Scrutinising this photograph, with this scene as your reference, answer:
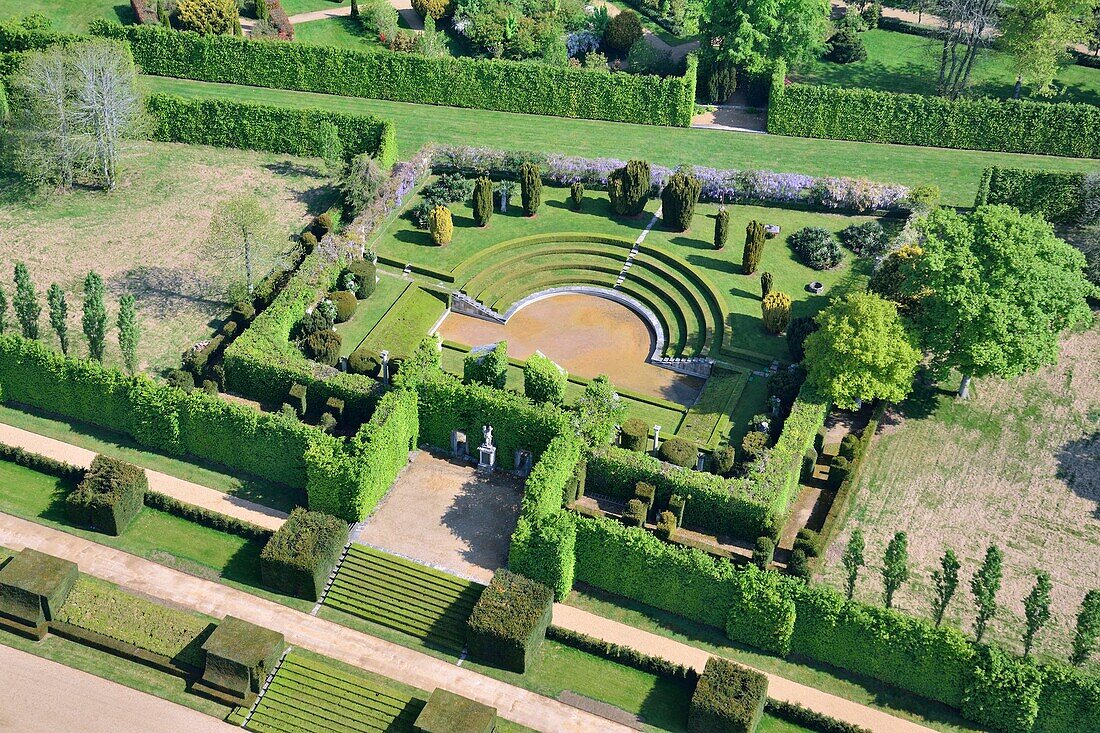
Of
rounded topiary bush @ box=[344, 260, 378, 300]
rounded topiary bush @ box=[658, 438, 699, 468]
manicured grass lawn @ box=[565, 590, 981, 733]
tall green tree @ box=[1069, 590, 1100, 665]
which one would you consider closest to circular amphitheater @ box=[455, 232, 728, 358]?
rounded topiary bush @ box=[344, 260, 378, 300]

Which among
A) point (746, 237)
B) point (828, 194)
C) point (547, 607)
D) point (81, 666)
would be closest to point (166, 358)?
point (81, 666)

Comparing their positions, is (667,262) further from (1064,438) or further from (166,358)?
(166,358)

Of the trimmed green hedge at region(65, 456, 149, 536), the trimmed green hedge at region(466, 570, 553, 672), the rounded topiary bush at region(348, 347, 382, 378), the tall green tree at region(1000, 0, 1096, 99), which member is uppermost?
the tall green tree at region(1000, 0, 1096, 99)

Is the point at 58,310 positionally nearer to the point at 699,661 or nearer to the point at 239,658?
the point at 239,658

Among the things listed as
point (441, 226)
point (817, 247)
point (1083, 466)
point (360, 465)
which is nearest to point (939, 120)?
point (817, 247)

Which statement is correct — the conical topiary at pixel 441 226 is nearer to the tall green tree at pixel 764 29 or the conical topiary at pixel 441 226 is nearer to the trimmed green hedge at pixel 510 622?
the tall green tree at pixel 764 29

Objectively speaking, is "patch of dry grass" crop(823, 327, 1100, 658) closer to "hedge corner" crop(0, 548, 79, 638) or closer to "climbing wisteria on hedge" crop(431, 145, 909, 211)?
"climbing wisteria on hedge" crop(431, 145, 909, 211)
